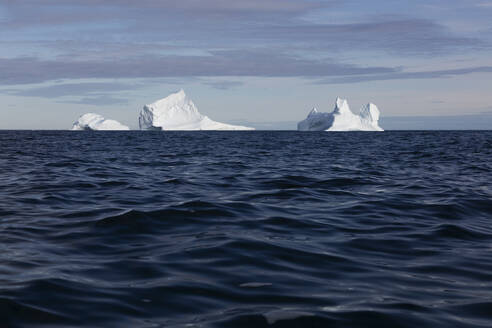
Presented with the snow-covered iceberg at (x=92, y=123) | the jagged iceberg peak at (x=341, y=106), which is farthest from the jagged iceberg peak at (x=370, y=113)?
the snow-covered iceberg at (x=92, y=123)

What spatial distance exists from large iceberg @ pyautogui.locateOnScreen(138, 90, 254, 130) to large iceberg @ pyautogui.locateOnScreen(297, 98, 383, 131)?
3650cm

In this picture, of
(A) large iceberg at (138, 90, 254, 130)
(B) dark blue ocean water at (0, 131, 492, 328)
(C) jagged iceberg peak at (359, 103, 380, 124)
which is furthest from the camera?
(A) large iceberg at (138, 90, 254, 130)

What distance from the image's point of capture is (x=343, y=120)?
12144 cm

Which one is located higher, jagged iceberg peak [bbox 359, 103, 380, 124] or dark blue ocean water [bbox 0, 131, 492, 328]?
jagged iceberg peak [bbox 359, 103, 380, 124]

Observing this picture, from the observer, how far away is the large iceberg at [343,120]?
395ft

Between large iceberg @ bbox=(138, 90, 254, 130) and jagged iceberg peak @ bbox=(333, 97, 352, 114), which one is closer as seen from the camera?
jagged iceberg peak @ bbox=(333, 97, 352, 114)

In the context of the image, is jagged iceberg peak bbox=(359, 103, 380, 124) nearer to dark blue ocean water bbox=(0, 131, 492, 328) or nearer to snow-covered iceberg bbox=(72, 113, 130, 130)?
snow-covered iceberg bbox=(72, 113, 130, 130)

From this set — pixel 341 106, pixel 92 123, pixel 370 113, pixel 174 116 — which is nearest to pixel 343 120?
pixel 341 106

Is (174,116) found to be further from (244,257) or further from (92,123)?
(244,257)

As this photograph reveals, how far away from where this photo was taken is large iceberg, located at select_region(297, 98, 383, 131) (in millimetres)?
120250

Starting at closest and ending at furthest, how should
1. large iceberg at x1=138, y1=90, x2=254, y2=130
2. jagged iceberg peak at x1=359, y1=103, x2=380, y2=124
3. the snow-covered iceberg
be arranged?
jagged iceberg peak at x1=359, y1=103, x2=380, y2=124 → large iceberg at x1=138, y1=90, x2=254, y2=130 → the snow-covered iceberg

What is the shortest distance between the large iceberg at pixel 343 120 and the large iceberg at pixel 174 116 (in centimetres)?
3650

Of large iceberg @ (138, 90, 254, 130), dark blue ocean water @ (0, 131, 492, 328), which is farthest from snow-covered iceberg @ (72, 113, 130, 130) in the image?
dark blue ocean water @ (0, 131, 492, 328)

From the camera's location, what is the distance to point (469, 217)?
8453 mm
